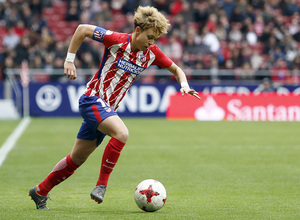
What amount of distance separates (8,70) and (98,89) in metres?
15.1

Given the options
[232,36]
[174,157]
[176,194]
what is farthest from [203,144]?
[232,36]

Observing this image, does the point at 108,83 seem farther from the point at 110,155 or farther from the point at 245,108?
the point at 245,108

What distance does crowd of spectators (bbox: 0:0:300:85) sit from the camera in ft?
69.5

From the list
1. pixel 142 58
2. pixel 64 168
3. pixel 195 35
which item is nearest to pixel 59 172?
pixel 64 168

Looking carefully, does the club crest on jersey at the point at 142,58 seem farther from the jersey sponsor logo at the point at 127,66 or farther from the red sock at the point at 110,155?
the red sock at the point at 110,155

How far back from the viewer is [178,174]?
29.9 feet

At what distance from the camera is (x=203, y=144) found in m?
13.3

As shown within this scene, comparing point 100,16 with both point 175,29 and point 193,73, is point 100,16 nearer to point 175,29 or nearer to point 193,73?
point 175,29

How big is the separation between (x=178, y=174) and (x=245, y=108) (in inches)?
447

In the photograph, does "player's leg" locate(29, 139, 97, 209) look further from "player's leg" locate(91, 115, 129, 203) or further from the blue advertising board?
the blue advertising board

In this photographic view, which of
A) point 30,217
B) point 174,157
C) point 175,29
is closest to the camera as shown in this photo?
point 30,217

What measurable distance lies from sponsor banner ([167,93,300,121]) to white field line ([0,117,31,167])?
5.45 metres

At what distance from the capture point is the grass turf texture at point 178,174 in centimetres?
621

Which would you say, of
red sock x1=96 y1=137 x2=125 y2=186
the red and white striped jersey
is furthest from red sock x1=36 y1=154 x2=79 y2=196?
the red and white striped jersey
